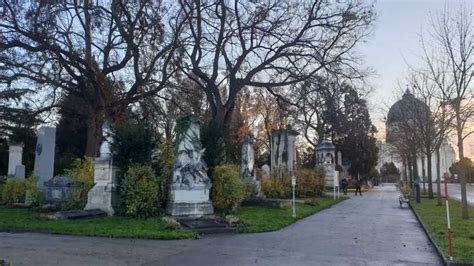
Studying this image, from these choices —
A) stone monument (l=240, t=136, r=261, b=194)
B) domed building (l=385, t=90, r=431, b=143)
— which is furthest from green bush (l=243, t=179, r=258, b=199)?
domed building (l=385, t=90, r=431, b=143)

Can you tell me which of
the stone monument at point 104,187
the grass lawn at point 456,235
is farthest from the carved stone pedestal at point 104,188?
the grass lawn at point 456,235

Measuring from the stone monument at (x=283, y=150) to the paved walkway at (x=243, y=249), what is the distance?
1807 cm

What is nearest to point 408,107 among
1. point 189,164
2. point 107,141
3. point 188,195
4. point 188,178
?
point 189,164

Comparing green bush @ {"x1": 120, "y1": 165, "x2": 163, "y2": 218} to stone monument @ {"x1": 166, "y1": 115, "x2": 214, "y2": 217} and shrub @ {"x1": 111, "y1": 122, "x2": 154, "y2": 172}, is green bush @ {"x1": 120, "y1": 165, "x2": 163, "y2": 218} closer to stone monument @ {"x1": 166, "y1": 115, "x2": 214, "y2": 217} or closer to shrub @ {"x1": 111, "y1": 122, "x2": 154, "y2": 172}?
stone monument @ {"x1": 166, "y1": 115, "x2": 214, "y2": 217}

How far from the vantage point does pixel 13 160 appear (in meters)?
34.8

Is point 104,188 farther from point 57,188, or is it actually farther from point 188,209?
point 57,188

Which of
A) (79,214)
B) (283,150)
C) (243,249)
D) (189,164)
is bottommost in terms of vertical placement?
(243,249)

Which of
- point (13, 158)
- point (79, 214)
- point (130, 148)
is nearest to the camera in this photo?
point (79, 214)

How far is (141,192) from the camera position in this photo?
16688 millimetres

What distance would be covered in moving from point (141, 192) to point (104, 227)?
101 inches

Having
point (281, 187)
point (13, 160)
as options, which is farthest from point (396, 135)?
point (13, 160)

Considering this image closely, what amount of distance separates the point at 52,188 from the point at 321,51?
1679 cm

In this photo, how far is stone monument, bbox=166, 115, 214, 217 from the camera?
16400 mm

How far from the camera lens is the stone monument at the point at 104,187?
1797 centimetres
